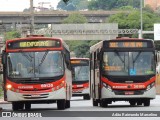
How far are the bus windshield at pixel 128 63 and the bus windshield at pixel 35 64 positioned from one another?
2.75m

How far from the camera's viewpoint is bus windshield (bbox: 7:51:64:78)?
103 feet

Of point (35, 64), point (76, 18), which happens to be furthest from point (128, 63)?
point (76, 18)

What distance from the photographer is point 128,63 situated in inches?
1334

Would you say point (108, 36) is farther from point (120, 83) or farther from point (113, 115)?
point (113, 115)

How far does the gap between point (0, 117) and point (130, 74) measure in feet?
27.5

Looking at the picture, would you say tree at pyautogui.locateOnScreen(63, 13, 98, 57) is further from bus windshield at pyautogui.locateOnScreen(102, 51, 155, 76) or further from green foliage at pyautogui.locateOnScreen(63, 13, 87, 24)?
bus windshield at pyautogui.locateOnScreen(102, 51, 155, 76)

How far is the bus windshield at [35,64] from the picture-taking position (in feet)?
103

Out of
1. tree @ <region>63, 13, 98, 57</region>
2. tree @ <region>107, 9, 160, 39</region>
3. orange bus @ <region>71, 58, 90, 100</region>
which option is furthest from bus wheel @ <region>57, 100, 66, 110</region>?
tree @ <region>63, 13, 98, 57</region>

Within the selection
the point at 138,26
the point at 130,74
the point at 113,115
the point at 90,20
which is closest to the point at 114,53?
the point at 130,74

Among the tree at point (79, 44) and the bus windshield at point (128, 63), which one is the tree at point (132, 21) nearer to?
the tree at point (79, 44)

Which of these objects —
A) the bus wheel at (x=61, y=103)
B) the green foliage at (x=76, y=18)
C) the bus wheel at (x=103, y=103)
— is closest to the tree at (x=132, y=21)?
the green foliage at (x=76, y=18)

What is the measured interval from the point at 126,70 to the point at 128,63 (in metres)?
0.31

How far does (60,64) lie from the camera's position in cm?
3177

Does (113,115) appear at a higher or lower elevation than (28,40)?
lower
